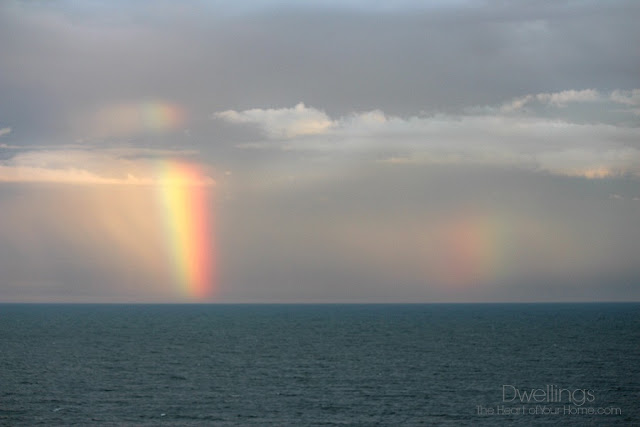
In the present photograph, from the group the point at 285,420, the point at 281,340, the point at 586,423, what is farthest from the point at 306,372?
the point at 281,340

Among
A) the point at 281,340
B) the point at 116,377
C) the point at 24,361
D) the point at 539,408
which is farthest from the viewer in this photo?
the point at 281,340

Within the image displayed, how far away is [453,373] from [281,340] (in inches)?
2832

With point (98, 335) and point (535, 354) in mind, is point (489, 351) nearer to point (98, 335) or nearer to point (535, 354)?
point (535, 354)

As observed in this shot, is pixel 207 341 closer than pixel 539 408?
No

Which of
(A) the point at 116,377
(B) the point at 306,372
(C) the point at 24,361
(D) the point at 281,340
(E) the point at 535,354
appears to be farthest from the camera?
(D) the point at 281,340

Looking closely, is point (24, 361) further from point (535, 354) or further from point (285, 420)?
point (535, 354)

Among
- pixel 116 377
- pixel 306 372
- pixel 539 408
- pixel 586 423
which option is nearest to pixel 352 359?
pixel 306 372

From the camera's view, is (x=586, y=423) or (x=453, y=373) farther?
(x=453, y=373)

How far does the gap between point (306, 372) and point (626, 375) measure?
147 feet

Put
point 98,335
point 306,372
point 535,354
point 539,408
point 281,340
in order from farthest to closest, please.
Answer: point 98,335 < point 281,340 < point 535,354 < point 306,372 < point 539,408

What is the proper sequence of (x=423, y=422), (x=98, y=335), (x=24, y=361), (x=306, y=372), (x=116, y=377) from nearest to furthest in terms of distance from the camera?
1. (x=423, y=422)
2. (x=116, y=377)
3. (x=306, y=372)
4. (x=24, y=361)
5. (x=98, y=335)

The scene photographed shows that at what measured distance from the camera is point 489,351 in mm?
136375

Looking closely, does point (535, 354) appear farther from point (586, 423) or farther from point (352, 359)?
point (586, 423)

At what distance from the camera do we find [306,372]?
102m
